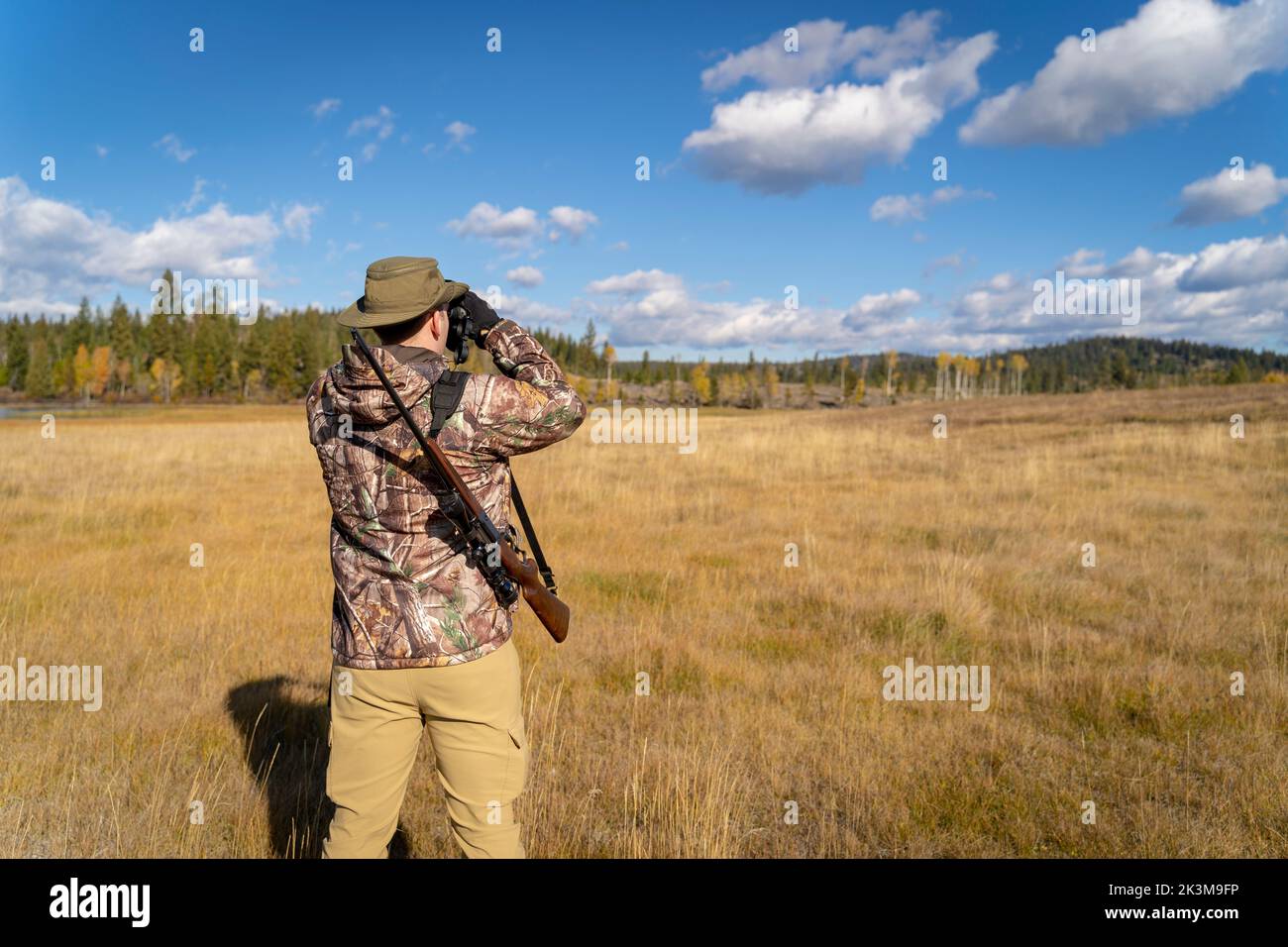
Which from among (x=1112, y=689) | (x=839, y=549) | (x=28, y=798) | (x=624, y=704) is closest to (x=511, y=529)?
(x=624, y=704)

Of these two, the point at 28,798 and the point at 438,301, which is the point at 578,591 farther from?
the point at 438,301

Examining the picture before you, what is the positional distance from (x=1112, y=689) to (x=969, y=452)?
15404 millimetres

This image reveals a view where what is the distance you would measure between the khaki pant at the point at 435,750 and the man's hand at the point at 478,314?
1.16m

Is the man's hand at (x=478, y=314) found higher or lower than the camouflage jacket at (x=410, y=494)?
higher

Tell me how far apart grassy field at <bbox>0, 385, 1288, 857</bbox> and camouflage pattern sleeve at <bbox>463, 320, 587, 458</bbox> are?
2127mm

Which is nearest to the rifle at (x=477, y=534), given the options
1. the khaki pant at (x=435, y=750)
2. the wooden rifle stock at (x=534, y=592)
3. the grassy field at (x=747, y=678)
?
the wooden rifle stock at (x=534, y=592)

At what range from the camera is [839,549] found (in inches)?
367

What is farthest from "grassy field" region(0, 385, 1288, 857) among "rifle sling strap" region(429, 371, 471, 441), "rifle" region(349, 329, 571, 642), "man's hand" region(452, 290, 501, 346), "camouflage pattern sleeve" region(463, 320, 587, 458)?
"man's hand" region(452, 290, 501, 346)

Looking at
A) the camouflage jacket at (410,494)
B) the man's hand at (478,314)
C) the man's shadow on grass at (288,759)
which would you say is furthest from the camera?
the man's shadow on grass at (288,759)

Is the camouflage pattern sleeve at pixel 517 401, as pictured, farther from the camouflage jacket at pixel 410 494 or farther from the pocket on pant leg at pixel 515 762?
the pocket on pant leg at pixel 515 762

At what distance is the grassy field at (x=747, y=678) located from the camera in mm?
3652

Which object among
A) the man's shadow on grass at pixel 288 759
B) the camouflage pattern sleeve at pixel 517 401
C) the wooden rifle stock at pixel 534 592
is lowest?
the man's shadow on grass at pixel 288 759

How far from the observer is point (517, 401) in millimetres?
2420

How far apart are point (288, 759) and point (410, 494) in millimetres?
2807
